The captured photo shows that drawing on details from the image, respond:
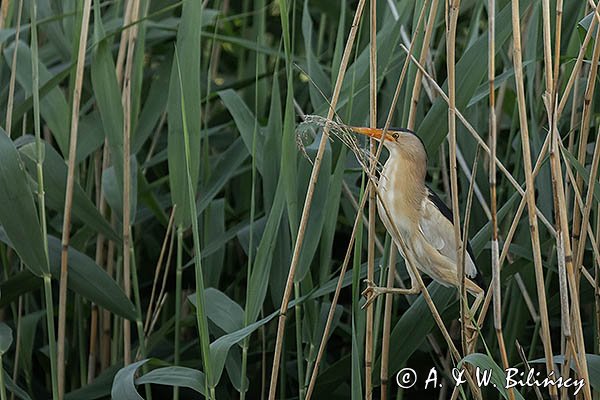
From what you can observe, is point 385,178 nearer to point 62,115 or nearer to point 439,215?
point 439,215

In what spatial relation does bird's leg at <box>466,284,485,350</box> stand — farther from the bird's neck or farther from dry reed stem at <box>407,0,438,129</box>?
dry reed stem at <box>407,0,438,129</box>

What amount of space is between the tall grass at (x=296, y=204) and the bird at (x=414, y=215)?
25 mm

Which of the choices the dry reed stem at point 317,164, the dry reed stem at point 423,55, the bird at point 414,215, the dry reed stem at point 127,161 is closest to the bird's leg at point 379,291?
the bird at point 414,215

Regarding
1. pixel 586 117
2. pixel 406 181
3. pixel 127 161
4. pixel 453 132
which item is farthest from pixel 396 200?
pixel 127 161

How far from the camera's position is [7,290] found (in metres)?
1.72

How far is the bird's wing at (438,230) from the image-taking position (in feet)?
4.21

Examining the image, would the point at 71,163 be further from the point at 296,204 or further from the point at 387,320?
the point at 387,320

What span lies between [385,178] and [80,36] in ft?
1.94

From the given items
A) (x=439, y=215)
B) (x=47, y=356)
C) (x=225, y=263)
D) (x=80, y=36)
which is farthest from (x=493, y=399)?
(x=80, y=36)

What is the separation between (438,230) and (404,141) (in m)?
0.14

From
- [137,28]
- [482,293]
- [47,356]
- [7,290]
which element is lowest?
[47,356]

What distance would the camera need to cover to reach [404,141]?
1247mm

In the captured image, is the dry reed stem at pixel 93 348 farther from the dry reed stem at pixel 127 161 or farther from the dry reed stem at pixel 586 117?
the dry reed stem at pixel 586 117

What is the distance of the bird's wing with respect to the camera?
4.21ft
